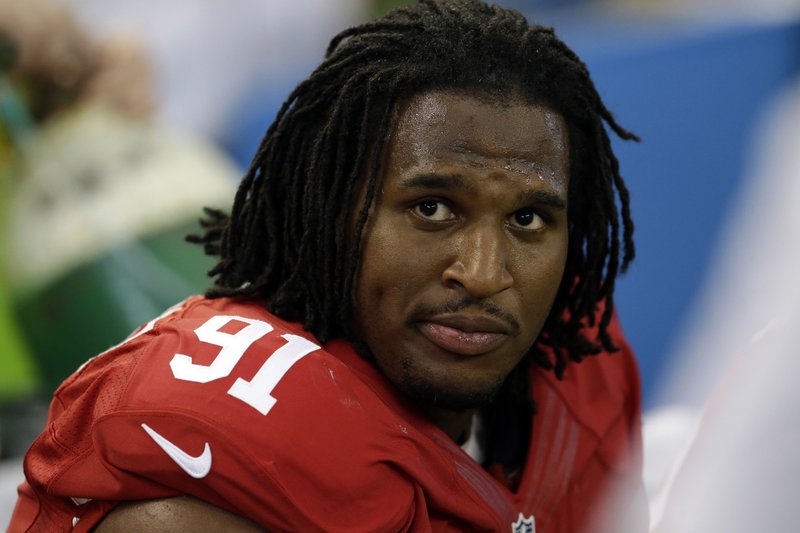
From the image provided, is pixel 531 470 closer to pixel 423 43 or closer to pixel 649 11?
pixel 423 43

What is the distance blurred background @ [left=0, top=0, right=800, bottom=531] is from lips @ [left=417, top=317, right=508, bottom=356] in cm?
115

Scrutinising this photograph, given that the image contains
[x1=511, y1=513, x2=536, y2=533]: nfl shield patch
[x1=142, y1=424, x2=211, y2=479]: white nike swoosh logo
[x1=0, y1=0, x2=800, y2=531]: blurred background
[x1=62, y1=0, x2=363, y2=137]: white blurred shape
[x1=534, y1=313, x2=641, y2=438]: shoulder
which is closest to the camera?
[x1=142, y1=424, x2=211, y2=479]: white nike swoosh logo

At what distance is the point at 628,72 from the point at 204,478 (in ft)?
7.76

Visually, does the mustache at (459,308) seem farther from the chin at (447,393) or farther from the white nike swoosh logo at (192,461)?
the white nike swoosh logo at (192,461)

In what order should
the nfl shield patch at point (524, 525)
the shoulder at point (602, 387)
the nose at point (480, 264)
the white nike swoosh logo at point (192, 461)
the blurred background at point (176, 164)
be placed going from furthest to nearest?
the blurred background at point (176, 164) → the shoulder at point (602, 387) → the nfl shield patch at point (524, 525) → the nose at point (480, 264) → the white nike swoosh logo at point (192, 461)

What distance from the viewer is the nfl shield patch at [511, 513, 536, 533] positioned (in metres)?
1.47

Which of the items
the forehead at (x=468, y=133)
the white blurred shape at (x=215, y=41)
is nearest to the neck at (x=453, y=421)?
the forehead at (x=468, y=133)

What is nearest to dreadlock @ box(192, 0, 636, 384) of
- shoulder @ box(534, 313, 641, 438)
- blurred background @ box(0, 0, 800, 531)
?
shoulder @ box(534, 313, 641, 438)

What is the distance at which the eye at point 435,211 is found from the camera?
1362 mm

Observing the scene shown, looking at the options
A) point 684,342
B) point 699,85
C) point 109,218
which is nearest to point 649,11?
point 699,85

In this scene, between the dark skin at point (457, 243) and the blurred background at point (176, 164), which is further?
the blurred background at point (176, 164)

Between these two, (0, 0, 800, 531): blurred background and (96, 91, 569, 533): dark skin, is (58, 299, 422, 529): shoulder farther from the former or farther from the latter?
(0, 0, 800, 531): blurred background

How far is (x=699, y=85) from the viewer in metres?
3.20

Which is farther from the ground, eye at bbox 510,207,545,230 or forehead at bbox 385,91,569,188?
forehead at bbox 385,91,569,188
